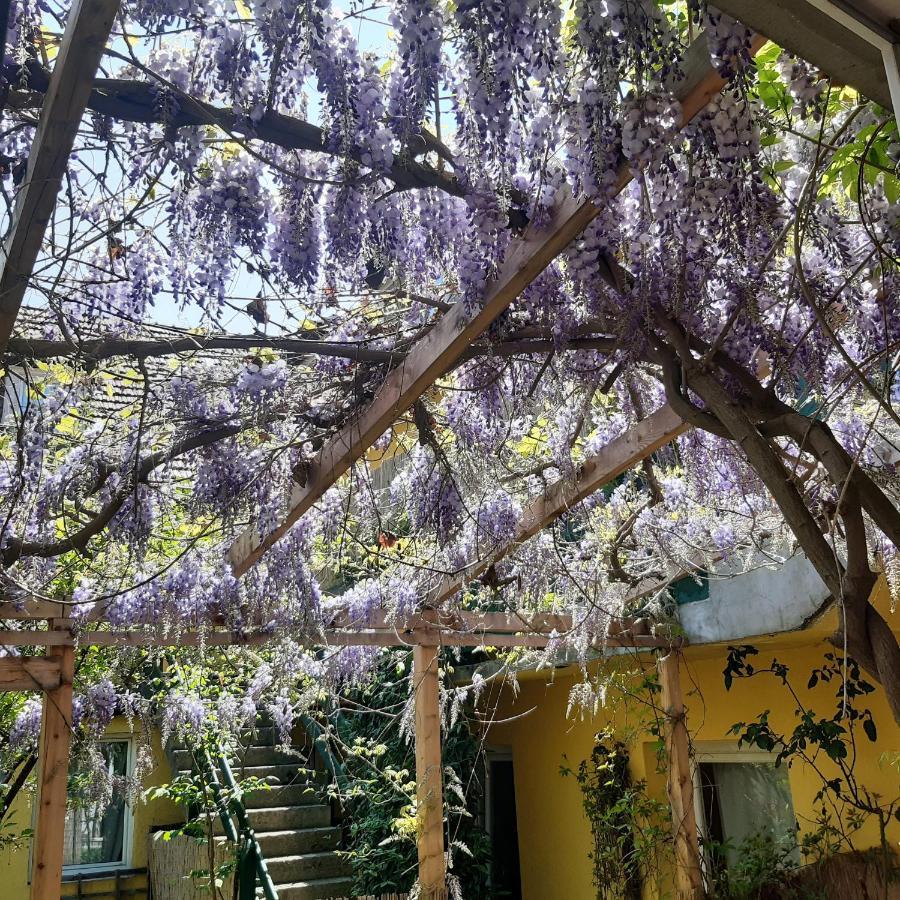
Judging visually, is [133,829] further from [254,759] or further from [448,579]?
[448,579]

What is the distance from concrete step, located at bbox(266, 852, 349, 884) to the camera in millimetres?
6559

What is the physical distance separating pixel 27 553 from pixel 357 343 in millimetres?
1473

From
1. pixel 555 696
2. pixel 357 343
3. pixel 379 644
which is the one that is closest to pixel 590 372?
pixel 357 343

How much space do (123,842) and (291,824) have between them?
1536 mm

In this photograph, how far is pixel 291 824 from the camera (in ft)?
23.4

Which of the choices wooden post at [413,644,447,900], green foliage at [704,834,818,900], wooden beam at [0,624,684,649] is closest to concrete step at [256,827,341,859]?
wooden post at [413,644,447,900]

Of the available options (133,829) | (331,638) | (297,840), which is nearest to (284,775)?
(297,840)

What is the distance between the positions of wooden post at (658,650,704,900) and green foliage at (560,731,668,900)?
0.35 meters

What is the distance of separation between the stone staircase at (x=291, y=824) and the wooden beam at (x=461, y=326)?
3.86m

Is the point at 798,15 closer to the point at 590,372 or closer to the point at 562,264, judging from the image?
the point at 562,264

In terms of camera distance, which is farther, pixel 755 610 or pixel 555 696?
pixel 555 696

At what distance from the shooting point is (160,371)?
9.64ft

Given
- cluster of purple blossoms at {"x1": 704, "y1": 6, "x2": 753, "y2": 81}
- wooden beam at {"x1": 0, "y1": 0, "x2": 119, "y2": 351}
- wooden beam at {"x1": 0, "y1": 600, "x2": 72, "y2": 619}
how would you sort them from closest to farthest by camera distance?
wooden beam at {"x1": 0, "y1": 0, "x2": 119, "y2": 351} < cluster of purple blossoms at {"x1": 704, "y1": 6, "x2": 753, "y2": 81} < wooden beam at {"x1": 0, "y1": 600, "x2": 72, "y2": 619}

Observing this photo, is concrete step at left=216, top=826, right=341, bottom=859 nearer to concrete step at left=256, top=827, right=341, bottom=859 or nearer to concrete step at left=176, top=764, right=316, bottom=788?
concrete step at left=256, top=827, right=341, bottom=859
